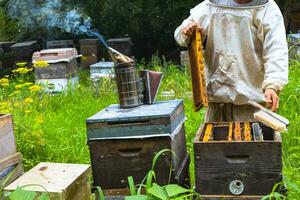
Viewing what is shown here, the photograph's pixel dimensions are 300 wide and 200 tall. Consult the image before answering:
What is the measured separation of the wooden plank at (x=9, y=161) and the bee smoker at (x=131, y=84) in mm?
964

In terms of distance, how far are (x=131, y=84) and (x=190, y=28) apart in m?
0.47

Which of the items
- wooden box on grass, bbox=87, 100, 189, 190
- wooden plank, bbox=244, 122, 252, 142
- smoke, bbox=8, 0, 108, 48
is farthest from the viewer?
smoke, bbox=8, 0, 108, 48

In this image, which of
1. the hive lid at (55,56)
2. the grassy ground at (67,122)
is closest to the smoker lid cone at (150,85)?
the grassy ground at (67,122)

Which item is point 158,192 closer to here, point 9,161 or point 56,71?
point 9,161

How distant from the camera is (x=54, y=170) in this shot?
3043mm

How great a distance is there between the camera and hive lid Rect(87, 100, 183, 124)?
2.71 m

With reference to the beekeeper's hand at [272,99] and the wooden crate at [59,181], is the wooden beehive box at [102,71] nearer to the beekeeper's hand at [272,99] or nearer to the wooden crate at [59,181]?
the wooden crate at [59,181]

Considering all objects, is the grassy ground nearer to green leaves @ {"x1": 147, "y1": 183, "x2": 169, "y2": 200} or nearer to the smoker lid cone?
green leaves @ {"x1": 147, "y1": 183, "x2": 169, "y2": 200}

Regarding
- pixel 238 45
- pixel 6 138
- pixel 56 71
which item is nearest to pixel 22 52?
pixel 56 71

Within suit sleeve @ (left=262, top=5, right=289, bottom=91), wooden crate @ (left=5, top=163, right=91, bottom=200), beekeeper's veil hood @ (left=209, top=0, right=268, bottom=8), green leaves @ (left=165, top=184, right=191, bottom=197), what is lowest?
wooden crate @ (left=5, top=163, right=91, bottom=200)

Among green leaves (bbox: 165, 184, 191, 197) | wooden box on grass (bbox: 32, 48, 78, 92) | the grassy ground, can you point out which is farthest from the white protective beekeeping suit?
wooden box on grass (bbox: 32, 48, 78, 92)

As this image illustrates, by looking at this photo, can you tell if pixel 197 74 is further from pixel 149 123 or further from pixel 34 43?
pixel 34 43

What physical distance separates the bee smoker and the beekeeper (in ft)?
1.11

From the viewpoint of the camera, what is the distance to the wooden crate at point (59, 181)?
2.72m
